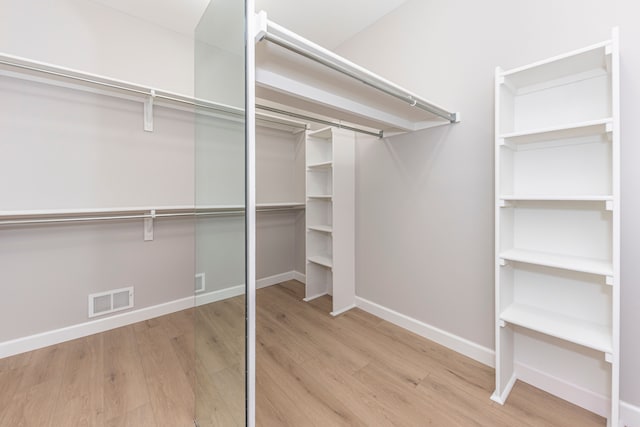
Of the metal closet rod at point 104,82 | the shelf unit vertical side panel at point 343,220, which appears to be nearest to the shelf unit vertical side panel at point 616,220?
the metal closet rod at point 104,82

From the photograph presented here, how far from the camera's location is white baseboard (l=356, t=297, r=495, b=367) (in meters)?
1.72

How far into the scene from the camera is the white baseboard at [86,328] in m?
1.79

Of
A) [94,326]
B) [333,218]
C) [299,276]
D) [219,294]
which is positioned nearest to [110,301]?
Result: [94,326]

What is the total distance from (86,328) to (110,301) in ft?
0.76

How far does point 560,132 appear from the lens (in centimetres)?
127

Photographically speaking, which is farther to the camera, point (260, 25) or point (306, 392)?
point (306, 392)

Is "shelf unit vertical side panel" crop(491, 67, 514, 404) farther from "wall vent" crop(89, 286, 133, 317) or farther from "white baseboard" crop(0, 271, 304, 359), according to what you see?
"wall vent" crop(89, 286, 133, 317)

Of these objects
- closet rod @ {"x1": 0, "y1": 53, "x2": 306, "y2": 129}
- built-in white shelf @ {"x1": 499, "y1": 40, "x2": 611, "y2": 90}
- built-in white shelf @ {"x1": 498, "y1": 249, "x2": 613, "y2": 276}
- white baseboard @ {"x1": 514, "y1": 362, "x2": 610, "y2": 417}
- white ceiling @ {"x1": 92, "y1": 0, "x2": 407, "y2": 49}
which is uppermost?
white ceiling @ {"x1": 92, "y1": 0, "x2": 407, "y2": 49}

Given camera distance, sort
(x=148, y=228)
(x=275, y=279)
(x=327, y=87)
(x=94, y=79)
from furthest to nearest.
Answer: (x=275, y=279), (x=148, y=228), (x=94, y=79), (x=327, y=87)

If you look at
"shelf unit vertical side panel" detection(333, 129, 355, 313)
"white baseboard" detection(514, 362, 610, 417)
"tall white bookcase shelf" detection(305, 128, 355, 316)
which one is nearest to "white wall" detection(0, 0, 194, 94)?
"tall white bookcase shelf" detection(305, 128, 355, 316)

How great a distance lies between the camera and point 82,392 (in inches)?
57.4

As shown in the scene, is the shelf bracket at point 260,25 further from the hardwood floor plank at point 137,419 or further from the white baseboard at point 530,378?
the white baseboard at point 530,378

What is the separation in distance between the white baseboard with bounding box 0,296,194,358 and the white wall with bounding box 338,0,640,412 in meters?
1.86

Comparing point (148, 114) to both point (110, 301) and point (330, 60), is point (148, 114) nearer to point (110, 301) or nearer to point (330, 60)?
point (110, 301)
